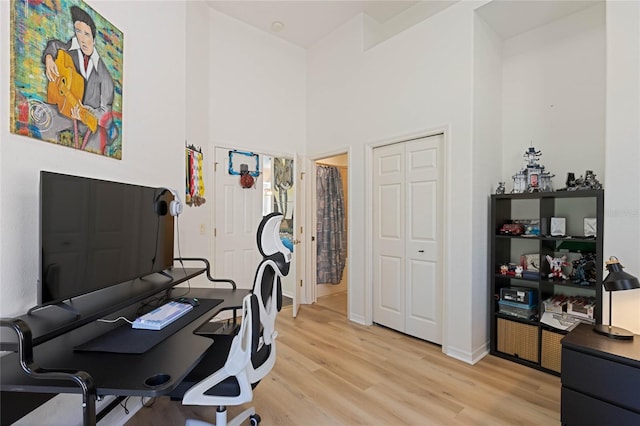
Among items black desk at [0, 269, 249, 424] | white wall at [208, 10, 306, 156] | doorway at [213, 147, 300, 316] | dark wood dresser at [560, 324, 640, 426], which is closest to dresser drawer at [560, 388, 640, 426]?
dark wood dresser at [560, 324, 640, 426]

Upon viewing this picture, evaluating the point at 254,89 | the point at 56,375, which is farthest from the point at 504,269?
the point at 254,89

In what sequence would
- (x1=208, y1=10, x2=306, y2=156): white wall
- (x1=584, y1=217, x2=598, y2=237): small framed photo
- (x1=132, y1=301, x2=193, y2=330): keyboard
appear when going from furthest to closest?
(x1=208, y1=10, x2=306, y2=156): white wall → (x1=584, y1=217, x2=598, y2=237): small framed photo → (x1=132, y1=301, x2=193, y2=330): keyboard

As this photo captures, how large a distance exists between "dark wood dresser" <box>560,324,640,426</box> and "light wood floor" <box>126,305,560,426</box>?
1.22ft

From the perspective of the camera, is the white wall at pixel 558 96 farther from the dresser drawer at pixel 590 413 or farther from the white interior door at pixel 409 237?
the dresser drawer at pixel 590 413

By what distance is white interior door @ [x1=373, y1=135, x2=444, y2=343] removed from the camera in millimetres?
3018

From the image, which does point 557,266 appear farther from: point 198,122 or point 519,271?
point 198,122

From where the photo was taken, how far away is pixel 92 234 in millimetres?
1569

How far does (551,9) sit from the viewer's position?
8.73 ft

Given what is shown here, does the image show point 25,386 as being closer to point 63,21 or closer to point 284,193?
point 63,21

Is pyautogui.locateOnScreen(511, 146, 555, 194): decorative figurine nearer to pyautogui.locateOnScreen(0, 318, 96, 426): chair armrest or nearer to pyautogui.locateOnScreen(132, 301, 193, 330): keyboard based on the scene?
pyautogui.locateOnScreen(132, 301, 193, 330): keyboard

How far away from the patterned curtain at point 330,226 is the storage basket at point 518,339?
244cm

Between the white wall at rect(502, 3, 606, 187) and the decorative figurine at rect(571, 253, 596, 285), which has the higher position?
the white wall at rect(502, 3, 606, 187)

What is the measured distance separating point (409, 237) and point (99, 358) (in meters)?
2.71

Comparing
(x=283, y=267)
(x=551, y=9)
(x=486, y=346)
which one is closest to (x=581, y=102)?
(x=551, y=9)
